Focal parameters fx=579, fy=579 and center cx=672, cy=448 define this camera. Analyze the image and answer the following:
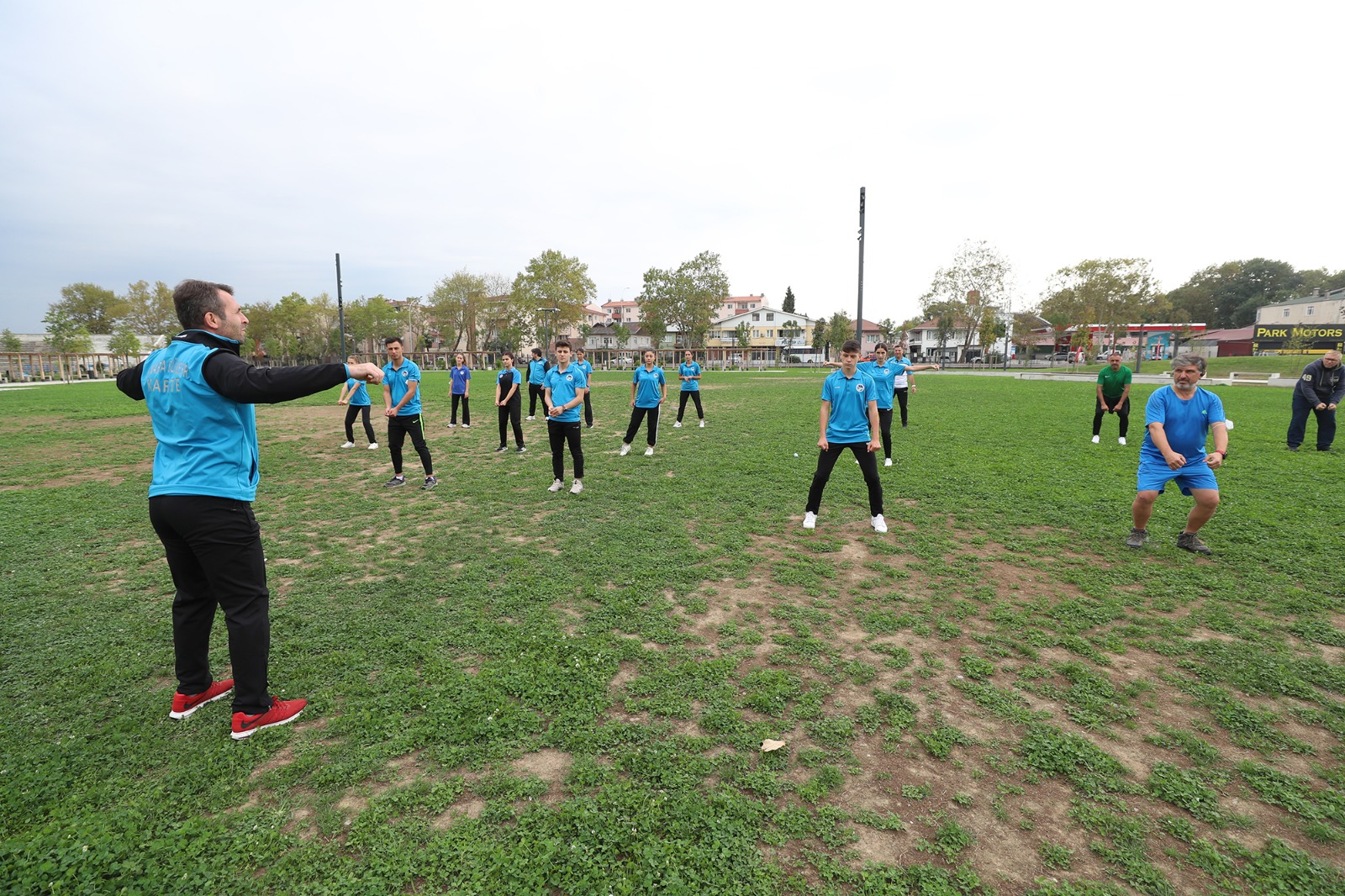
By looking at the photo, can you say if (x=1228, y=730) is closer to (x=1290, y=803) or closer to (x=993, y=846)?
(x=1290, y=803)

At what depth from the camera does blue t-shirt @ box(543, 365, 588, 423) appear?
8.34 metres

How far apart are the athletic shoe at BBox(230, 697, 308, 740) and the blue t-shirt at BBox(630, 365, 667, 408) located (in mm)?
8411

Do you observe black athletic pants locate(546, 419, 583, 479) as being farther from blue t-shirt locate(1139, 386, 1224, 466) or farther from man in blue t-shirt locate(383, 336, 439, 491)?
blue t-shirt locate(1139, 386, 1224, 466)

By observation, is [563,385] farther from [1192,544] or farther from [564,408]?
[1192,544]

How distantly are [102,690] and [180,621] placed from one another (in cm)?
85

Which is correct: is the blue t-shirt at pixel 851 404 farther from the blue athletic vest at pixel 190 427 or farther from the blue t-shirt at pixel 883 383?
the blue athletic vest at pixel 190 427

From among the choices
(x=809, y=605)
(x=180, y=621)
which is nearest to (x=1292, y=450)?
(x=809, y=605)

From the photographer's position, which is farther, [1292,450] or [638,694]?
[1292,450]

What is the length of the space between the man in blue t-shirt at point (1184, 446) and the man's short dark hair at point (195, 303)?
7693 millimetres

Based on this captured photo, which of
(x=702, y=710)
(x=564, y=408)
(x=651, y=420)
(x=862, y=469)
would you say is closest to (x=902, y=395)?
(x=651, y=420)

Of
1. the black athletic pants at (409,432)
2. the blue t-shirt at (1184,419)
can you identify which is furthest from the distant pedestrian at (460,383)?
the blue t-shirt at (1184,419)

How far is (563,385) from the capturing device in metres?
8.35

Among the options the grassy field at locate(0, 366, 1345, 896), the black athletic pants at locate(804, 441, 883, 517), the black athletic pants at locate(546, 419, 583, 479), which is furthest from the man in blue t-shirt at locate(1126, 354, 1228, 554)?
the black athletic pants at locate(546, 419, 583, 479)

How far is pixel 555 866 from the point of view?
7.68ft
